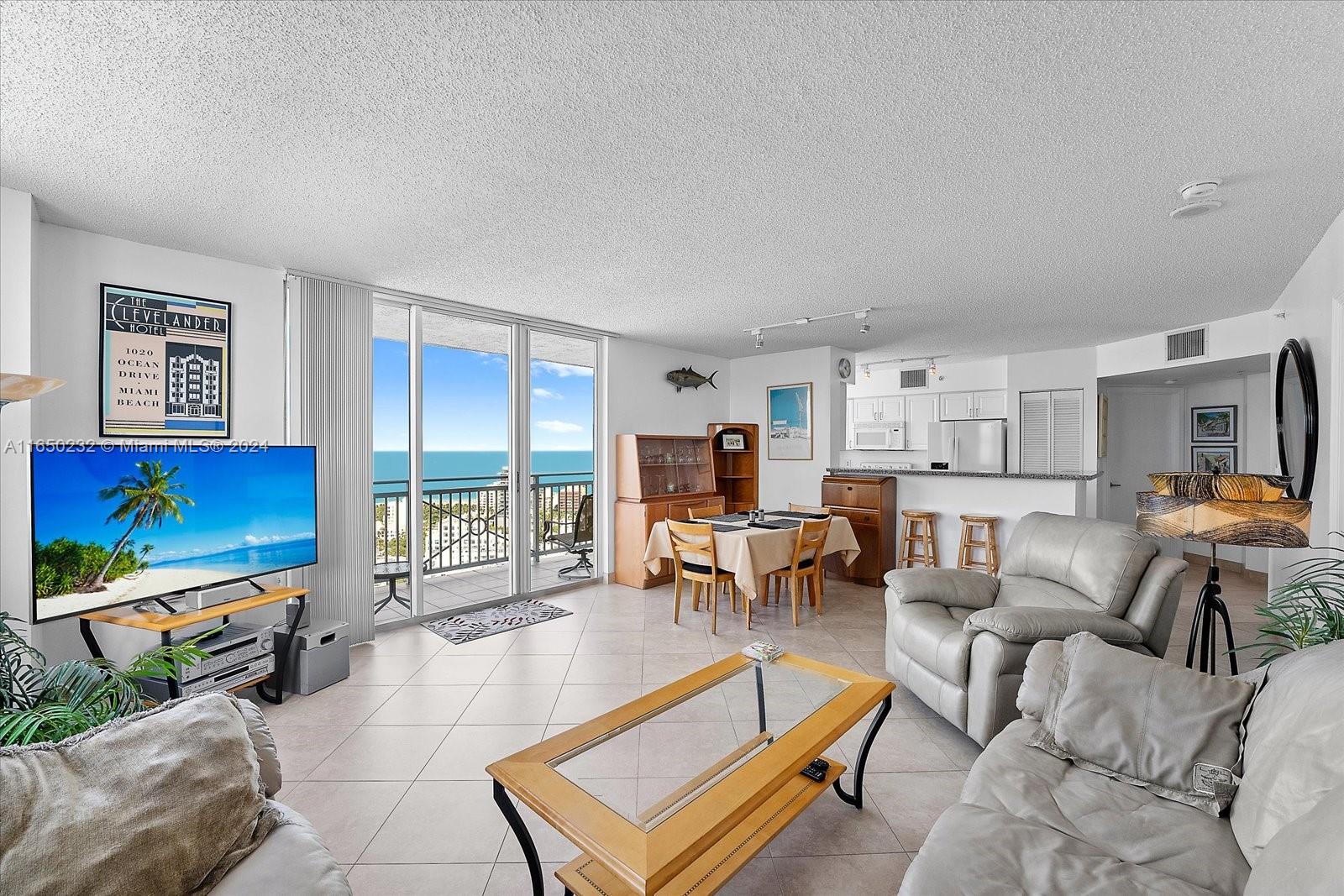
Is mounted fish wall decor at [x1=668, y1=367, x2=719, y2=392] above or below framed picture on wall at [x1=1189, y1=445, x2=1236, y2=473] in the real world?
above

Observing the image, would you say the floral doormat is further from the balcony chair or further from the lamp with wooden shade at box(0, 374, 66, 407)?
the lamp with wooden shade at box(0, 374, 66, 407)

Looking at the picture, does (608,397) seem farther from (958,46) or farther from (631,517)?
(958,46)

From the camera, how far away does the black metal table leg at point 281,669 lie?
3131 millimetres

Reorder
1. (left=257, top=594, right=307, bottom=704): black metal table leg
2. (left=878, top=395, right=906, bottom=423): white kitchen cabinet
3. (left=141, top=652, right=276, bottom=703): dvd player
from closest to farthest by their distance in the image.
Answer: (left=141, top=652, right=276, bottom=703): dvd player, (left=257, top=594, right=307, bottom=704): black metal table leg, (left=878, top=395, right=906, bottom=423): white kitchen cabinet

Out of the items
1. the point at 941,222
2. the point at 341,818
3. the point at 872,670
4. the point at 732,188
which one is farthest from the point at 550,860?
the point at 941,222

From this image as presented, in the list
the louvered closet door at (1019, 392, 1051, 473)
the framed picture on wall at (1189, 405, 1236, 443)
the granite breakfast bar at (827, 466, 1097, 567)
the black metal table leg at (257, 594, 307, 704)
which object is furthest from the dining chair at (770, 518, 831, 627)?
the framed picture on wall at (1189, 405, 1236, 443)

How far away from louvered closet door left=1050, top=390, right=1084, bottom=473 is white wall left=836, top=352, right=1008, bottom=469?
67cm

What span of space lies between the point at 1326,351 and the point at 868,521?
11.0ft

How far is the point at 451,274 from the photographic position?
12.3 feet

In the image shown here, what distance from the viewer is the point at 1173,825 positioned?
144cm

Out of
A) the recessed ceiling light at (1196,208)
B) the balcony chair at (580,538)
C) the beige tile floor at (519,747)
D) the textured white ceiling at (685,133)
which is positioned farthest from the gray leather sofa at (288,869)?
Result: the balcony chair at (580,538)

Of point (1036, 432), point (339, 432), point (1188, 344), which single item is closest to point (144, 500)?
point (339, 432)

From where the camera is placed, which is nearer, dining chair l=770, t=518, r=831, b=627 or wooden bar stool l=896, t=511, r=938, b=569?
dining chair l=770, t=518, r=831, b=627

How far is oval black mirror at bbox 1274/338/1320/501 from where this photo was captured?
319 centimetres
